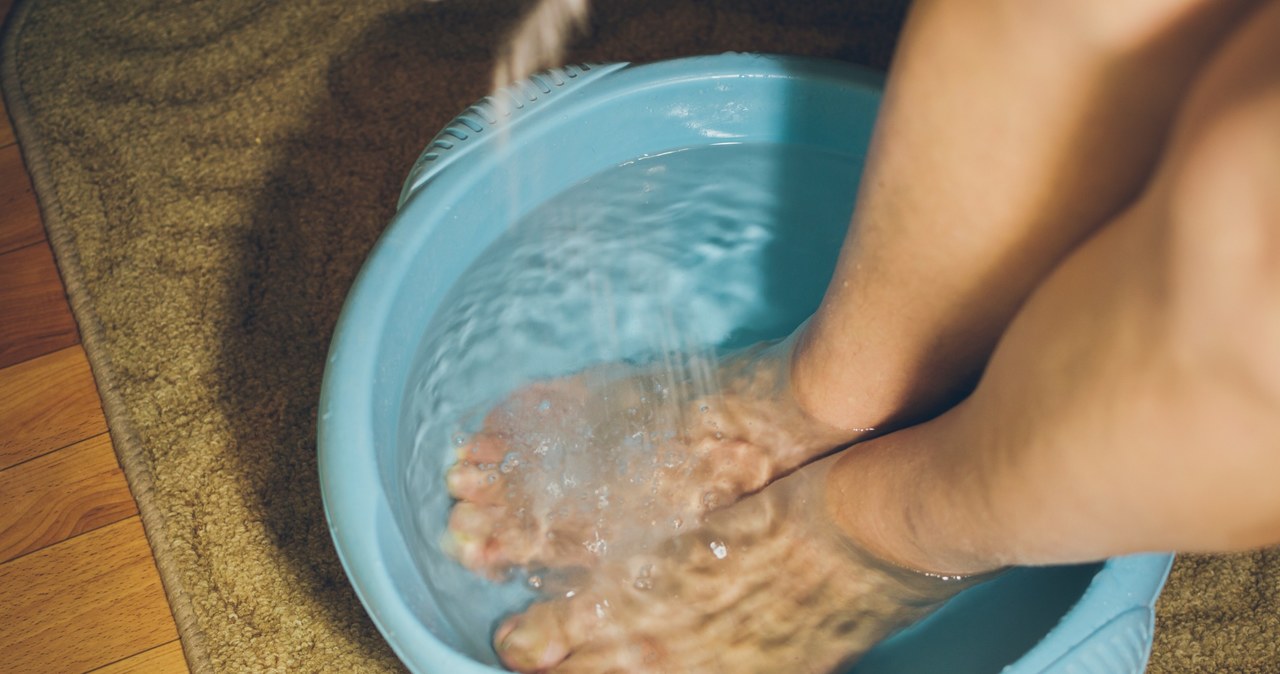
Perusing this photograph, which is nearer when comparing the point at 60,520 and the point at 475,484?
the point at 475,484

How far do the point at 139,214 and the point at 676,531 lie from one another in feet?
2.40

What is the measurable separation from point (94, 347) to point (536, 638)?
1.94 ft

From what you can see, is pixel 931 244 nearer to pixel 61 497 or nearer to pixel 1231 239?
pixel 1231 239

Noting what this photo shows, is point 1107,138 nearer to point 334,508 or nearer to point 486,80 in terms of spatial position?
point 334,508

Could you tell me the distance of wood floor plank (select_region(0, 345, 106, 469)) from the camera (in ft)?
3.08

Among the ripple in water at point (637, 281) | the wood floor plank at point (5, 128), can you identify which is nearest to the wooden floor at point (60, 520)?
the wood floor plank at point (5, 128)

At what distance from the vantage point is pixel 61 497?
901 mm

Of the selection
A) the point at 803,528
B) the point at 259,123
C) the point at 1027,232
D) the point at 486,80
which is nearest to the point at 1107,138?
the point at 1027,232

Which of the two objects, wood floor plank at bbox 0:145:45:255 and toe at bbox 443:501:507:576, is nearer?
toe at bbox 443:501:507:576

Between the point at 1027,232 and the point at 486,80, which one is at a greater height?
the point at 1027,232

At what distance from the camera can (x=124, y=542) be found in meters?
0.87

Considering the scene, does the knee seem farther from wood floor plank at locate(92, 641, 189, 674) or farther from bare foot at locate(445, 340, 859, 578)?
wood floor plank at locate(92, 641, 189, 674)

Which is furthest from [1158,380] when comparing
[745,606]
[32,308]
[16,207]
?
[16,207]

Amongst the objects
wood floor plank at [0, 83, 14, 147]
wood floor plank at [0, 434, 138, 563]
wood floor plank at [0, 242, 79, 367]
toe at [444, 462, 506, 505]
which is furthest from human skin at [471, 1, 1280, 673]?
wood floor plank at [0, 83, 14, 147]
